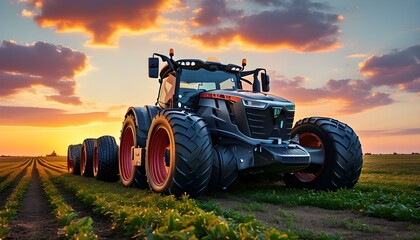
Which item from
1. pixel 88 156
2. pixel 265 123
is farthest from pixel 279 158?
pixel 88 156

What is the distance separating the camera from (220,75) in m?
10.1

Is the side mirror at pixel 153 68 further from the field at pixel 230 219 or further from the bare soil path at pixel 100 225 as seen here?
the bare soil path at pixel 100 225

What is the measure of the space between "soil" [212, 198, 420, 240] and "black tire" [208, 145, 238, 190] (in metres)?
1.33

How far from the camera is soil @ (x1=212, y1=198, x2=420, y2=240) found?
4.87 metres

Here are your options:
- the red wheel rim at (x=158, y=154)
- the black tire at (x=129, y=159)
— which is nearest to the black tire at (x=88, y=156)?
the black tire at (x=129, y=159)

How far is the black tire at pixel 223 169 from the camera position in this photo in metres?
7.96

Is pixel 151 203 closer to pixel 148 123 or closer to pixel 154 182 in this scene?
A: pixel 154 182

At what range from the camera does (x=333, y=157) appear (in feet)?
29.4

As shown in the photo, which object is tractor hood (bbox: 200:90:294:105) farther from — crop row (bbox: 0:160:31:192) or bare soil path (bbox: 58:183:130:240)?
crop row (bbox: 0:160:31:192)

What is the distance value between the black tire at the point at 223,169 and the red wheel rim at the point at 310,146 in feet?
7.28

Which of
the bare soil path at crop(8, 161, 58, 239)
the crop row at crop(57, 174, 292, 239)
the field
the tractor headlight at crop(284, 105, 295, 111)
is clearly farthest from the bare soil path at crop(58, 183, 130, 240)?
the tractor headlight at crop(284, 105, 295, 111)

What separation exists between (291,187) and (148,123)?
3.76m

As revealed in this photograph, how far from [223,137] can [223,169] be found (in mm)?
720

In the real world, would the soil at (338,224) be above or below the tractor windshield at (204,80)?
below
